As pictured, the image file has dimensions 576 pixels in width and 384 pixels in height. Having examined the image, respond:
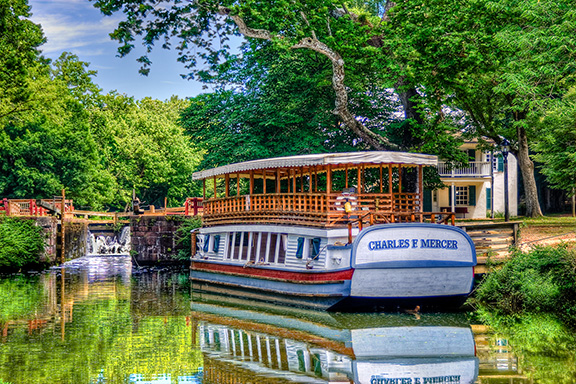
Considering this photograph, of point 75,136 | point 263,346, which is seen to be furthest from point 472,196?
point 263,346

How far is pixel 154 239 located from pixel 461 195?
2312 cm

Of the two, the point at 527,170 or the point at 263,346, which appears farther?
the point at 527,170

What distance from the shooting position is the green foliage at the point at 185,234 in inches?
1492

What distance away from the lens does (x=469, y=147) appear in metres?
48.8

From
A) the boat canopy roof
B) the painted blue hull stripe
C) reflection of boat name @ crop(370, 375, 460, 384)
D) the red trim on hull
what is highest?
the boat canopy roof

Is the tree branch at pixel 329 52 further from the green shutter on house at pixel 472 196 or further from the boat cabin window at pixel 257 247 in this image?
the green shutter on house at pixel 472 196

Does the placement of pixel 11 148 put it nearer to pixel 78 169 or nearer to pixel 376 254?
pixel 78 169

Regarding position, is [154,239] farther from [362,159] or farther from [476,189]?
[476,189]

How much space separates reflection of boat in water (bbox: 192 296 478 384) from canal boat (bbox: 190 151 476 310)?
760 mm

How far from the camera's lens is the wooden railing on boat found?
64.5 ft

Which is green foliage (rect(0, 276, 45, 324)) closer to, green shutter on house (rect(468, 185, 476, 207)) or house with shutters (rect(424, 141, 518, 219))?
house with shutters (rect(424, 141, 518, 219))

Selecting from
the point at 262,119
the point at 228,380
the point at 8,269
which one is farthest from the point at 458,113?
the point at 228,380

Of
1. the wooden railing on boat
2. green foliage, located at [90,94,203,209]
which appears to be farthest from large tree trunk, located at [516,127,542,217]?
green foliage, located at [90,94,203,209]

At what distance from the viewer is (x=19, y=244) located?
115 feet
